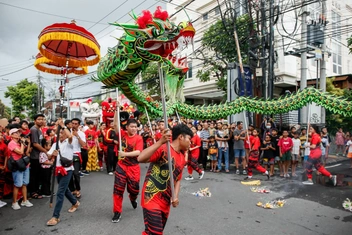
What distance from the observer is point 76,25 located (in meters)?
4.23

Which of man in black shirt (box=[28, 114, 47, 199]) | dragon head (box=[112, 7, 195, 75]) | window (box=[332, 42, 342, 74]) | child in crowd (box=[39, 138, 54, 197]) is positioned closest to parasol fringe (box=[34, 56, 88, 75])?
man in black shirt (box=[28, 114, 47, 199])

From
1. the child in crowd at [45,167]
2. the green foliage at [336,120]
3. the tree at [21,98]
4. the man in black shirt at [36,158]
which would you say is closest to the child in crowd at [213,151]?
the child in crowd at [45,167]

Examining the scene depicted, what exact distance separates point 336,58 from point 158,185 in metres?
21.0

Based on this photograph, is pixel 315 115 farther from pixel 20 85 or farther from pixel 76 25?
pixel 20 85

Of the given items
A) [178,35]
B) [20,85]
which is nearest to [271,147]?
[178,35]

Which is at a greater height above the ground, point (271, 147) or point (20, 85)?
point (20, 85)

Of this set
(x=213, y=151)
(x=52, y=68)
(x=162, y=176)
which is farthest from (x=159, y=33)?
(x=213, y=151)

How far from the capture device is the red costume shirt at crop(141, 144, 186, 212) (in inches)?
101

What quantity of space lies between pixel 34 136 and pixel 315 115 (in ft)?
33.0

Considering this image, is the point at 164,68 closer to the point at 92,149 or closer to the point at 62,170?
the point at 62,170

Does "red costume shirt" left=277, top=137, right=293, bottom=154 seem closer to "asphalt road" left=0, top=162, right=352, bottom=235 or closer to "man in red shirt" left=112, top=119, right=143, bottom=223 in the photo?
"asphalt road" left=0, top=162, right=352, bottom=235

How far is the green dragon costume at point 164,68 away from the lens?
9.91 feet

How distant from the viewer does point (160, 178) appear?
260cm

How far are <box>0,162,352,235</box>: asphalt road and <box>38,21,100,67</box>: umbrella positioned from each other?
279cm
